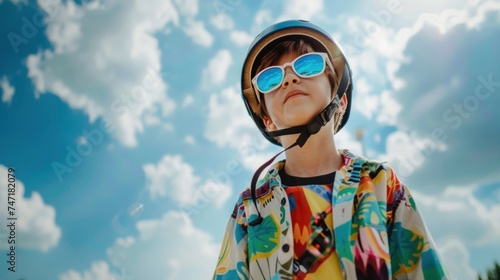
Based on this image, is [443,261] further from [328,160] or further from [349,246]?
[328,160]

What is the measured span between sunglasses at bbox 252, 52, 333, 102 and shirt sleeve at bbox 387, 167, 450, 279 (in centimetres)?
115

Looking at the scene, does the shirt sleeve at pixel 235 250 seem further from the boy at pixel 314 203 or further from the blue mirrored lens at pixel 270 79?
the blue mirrored lens at pixel 270 79

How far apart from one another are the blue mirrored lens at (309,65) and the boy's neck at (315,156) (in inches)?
20.8

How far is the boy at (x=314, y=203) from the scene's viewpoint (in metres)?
2.41

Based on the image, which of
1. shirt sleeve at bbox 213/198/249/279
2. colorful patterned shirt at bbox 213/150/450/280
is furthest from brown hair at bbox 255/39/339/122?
shirt sleeve at bbox 213/198/249/279

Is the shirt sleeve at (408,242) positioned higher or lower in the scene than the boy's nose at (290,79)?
lower

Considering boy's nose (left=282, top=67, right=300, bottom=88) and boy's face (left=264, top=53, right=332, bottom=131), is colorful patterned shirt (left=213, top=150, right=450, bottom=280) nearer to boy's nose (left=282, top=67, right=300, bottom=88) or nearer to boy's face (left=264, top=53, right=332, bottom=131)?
boy's face (left=264, top=53, right=332, bottom=131)

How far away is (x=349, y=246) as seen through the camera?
236 cm

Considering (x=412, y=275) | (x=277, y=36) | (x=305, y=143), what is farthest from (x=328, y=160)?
(x=277, y=36)

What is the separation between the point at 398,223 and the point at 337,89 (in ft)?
4.63

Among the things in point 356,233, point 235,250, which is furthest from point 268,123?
point 356,233

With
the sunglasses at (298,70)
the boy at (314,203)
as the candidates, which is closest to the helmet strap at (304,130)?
the boy at (314,203)

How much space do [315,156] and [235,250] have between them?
1078mm

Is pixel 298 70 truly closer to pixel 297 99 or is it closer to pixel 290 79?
pixel 290 79
